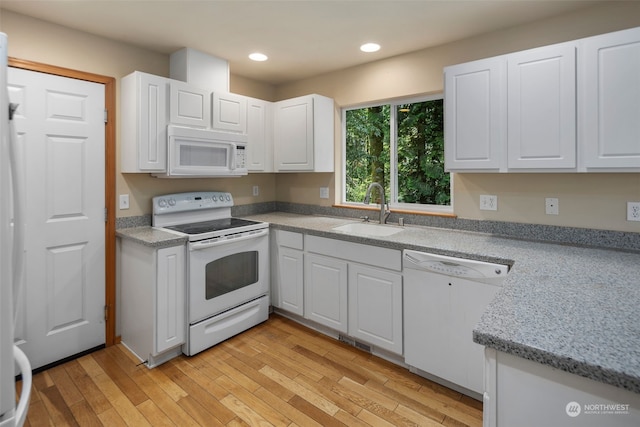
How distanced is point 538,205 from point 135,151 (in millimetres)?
2857

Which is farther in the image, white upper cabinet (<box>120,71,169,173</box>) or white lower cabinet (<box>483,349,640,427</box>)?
white upper cabinet (<box>120,71,169,173</box>)

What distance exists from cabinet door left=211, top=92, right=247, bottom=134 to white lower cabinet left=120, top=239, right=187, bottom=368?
1.19 m

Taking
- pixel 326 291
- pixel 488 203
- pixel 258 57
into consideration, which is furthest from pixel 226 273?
pixel 488 203

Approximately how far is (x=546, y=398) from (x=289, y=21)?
2.42 m

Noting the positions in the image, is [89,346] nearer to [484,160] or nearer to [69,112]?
[69,112]

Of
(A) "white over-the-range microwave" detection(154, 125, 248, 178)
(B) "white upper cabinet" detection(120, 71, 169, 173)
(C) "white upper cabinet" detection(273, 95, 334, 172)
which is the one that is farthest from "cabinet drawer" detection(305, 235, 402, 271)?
(B) "white upper cabinet" detection(120, 71, 169, 173)

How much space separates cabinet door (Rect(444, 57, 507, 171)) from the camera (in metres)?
2.07

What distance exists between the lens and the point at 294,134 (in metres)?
3.32

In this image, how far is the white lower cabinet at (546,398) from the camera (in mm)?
780

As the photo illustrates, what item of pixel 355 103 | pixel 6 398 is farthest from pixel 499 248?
pixel 6 398

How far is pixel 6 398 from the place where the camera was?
3.08ft

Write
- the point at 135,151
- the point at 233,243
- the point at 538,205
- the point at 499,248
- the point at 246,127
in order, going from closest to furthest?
the point at 499,248 < the point at 538,205 < the point at 135,151 < the point at 233,243 < the point at 246,127

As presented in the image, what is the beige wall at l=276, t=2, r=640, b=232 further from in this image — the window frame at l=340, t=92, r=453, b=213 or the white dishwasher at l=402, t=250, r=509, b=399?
the white dishwasher at l=402, t=250, r=509, b=399

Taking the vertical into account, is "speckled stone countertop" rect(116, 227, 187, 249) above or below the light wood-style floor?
above
